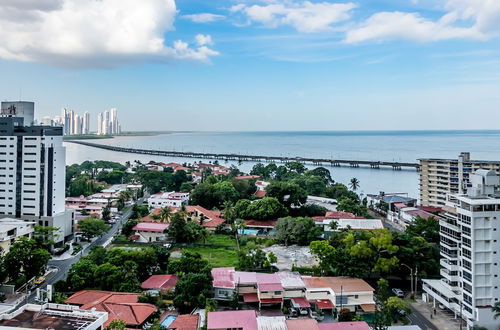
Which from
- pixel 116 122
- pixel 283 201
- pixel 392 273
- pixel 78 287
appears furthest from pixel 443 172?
pixel 116 122

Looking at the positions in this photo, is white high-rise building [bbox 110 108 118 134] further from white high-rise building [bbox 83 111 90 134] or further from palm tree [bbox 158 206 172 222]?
palm tree [bbox 158 206 172 222]

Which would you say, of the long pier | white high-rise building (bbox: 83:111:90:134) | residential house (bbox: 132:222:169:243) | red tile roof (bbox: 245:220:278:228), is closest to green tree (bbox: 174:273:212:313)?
residential house (bbox: 132:222:169:243)

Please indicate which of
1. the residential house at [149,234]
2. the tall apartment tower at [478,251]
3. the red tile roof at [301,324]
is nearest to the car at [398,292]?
the tall apartment tower at [478,251]

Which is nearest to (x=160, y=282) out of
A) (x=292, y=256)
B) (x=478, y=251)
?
(x=292, y=256)

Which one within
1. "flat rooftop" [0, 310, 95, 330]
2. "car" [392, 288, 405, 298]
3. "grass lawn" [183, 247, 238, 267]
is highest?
"flat rooftop" [0, 310, 95, 330]

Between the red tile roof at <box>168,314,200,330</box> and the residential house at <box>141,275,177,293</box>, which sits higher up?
the residential house at <box>141,275,177,293</box>

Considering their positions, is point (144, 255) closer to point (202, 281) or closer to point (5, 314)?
point (202, 281)
